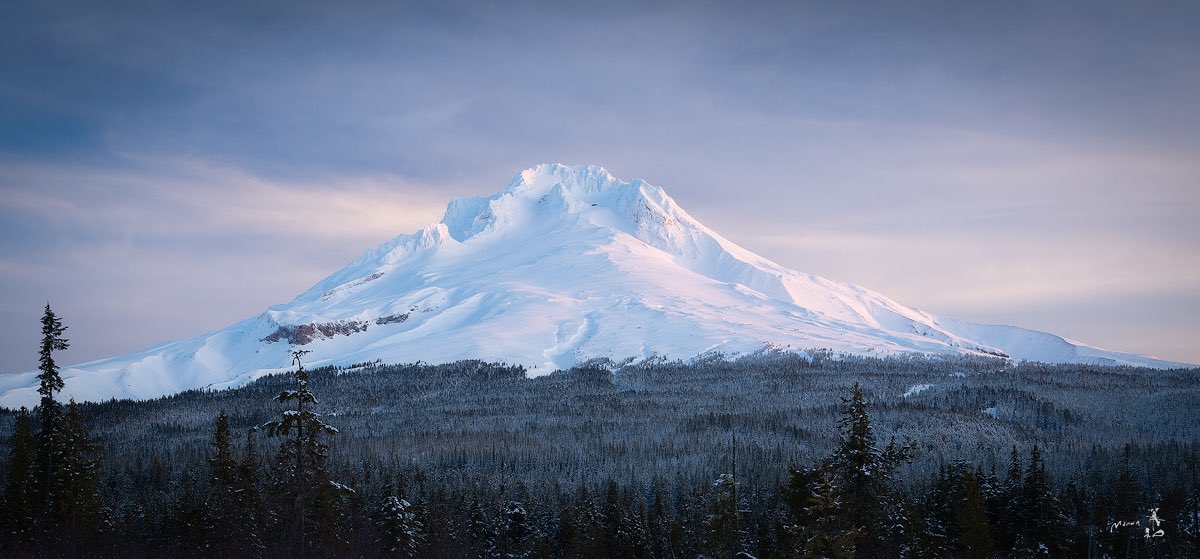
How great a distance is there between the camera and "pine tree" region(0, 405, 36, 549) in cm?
4672

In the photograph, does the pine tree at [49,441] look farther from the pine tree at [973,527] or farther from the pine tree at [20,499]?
the pine tree at [973,527]

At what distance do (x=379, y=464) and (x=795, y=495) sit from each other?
271 feet

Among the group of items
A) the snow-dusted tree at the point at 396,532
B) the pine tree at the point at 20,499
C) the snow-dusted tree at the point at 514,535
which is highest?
the pine tree at the point at 20,499

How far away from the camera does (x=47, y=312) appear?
44250 mm

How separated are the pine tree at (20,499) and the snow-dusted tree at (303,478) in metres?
16.3

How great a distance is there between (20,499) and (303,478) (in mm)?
23364

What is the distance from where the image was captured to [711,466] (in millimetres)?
108750

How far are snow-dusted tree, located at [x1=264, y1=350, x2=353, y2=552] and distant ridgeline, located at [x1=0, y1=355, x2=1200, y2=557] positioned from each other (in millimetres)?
2132

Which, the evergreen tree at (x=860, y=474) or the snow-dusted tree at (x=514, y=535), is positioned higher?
the evergreen tree at (x=860, y=474)

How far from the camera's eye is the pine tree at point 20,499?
153ft

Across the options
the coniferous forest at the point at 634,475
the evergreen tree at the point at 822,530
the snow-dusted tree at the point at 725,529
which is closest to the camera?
the evergreen tree at the point at 822,530

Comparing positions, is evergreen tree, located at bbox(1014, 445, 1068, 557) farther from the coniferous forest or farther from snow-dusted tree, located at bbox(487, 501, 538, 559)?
snow-dusted tree, located at bbox(487, 501, 538, 559)

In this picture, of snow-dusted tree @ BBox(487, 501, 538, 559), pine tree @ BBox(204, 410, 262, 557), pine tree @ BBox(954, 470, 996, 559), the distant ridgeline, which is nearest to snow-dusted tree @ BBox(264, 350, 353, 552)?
the distant ridgeline

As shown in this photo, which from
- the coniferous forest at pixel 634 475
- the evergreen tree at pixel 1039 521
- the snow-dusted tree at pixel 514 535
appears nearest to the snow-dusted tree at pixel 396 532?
the coniferous forest at pixel 634 475
